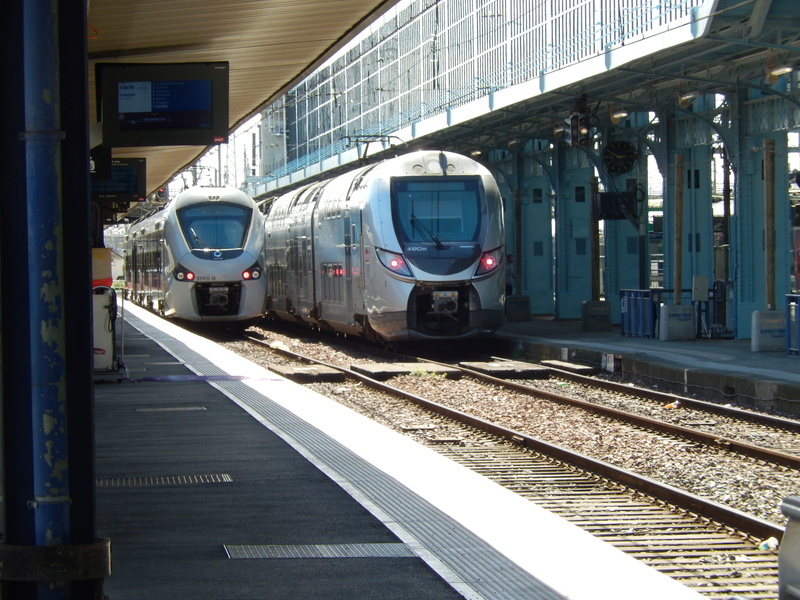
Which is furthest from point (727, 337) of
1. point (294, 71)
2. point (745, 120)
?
point (294, 71)

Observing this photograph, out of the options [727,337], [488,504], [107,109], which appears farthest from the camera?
[727,337]

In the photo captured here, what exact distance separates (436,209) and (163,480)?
11733 millimetres

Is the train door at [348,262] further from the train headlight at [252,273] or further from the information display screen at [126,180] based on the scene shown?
the train headlight at [252,273]

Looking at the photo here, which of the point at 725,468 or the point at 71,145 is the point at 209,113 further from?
the point at 71,145

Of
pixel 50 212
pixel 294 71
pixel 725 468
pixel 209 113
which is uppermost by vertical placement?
pixel 294 71

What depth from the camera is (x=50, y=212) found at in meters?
3.92

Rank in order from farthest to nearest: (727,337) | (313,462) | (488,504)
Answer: (727,337) → (313,462) → (488,504)

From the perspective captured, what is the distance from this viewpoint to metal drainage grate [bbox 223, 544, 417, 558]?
5762 millimetres

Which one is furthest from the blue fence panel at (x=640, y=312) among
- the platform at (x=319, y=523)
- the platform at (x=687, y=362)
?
the platform at (x=319, y=523)

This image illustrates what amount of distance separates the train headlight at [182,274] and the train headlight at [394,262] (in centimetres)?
722

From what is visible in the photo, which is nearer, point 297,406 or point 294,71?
point 297,406

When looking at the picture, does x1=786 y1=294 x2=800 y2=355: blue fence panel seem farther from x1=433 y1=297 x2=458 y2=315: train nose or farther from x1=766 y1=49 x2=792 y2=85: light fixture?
x1=433 y1=297 x2=458 y2=315: train nose

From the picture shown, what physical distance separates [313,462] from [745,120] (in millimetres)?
13689

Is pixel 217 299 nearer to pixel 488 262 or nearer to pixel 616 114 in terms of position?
pixel 488 262
